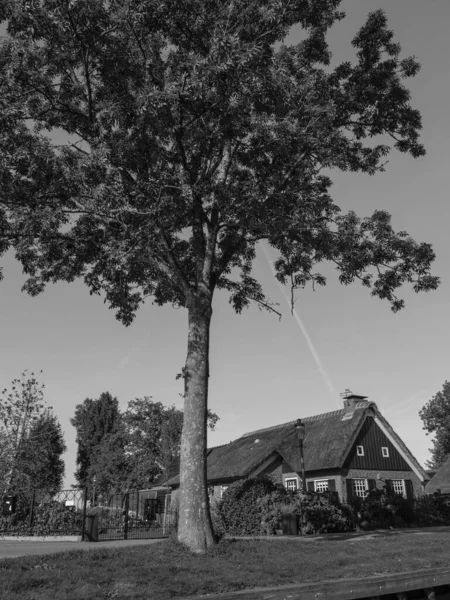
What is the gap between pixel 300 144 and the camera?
13961 mm

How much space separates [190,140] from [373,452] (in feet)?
94.0

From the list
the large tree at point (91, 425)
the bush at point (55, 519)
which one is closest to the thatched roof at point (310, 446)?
the bush at point (55, 519)

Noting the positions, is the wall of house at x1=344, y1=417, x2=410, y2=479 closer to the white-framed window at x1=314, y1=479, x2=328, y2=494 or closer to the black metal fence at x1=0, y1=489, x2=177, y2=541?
the white-framed window at x1=314, y1=479, x2=328, y2=494

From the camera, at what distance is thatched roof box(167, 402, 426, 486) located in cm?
3492

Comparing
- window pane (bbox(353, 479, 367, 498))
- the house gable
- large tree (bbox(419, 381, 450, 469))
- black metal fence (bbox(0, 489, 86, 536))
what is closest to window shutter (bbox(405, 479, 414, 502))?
the house gable

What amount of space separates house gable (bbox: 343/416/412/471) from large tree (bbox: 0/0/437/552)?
848 inches

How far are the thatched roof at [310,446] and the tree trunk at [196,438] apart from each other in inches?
909

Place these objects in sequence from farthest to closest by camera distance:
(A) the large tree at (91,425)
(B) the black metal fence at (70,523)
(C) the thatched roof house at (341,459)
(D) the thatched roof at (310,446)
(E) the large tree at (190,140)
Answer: (A) the large tree at (91,425) → (D) the thatched roof at (310,446) → (C) the thatched roof house at (341,459) → (B) the black metal fence at (70,523) → (E) the large tree at (190,140)

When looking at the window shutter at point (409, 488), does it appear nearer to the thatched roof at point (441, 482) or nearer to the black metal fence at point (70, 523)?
the thatched roof at point (441, 482)

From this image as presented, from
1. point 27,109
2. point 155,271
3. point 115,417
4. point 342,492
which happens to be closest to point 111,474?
point 115,417

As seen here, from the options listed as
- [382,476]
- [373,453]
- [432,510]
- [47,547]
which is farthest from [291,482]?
[47,547]

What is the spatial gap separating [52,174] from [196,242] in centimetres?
435

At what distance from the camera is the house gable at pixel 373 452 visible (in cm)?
3497

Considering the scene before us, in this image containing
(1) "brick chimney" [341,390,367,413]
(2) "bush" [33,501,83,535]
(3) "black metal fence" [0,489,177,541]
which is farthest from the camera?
(1) "brick chimney" [341,390,367,413]
